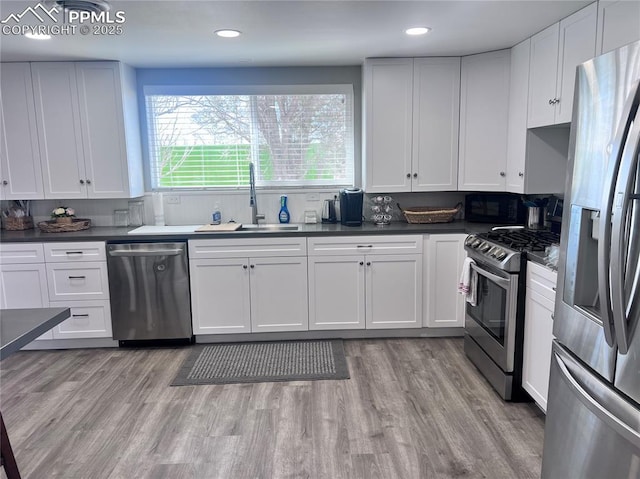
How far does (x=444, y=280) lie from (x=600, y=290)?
7.14 feet

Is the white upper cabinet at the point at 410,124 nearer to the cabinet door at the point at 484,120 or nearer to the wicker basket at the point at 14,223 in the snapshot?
the cabinet door at the point at 484,120

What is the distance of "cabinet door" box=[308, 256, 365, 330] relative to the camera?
11.8 ft

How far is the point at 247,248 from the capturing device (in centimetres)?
356

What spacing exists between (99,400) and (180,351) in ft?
2.60

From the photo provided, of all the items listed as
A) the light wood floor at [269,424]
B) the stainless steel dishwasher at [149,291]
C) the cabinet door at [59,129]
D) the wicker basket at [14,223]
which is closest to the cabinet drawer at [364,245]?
the light wood floor at [269,424]

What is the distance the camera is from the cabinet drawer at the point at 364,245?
11.7ft

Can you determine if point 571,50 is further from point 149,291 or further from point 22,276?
point 22,276

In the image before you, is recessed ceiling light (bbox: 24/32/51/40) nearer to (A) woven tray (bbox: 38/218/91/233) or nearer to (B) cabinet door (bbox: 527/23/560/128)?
(A) woven tray (bbox: 38/218/91/233)

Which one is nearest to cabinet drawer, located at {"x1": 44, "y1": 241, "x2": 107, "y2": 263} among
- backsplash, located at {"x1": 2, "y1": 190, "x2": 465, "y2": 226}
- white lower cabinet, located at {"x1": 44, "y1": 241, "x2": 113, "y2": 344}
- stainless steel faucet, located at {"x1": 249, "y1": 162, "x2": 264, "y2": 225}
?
white lower cabinet, located at {"x1": 44, "y1": 241, "x2": 113, "y2": 344}

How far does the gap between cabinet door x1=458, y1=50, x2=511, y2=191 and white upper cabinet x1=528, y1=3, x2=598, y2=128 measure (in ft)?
1.21

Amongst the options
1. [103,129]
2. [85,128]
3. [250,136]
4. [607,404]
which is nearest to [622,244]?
[607,404]

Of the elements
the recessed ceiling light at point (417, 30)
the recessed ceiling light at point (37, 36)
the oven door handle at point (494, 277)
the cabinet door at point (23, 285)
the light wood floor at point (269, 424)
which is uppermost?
the recessed ceiling light at point (417, 30)

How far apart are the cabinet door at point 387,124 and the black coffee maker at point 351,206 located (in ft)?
0.38

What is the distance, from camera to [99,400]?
2.86 m
